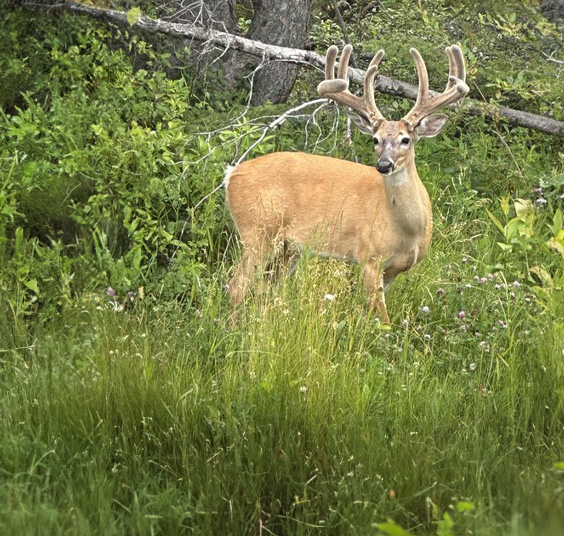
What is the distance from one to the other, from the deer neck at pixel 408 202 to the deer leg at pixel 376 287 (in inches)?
12.2

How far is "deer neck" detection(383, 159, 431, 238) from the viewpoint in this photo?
5.97 metres

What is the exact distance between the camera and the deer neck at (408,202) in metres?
5.97

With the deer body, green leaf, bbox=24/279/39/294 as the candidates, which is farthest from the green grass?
the deer body

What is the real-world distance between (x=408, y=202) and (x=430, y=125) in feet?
1.52

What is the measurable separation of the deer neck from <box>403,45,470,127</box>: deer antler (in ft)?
0.87

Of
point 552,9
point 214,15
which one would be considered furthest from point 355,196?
point 552,9

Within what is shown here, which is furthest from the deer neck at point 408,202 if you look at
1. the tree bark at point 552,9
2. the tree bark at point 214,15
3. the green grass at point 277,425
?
the tree bark at point 552,9

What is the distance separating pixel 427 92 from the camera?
6008 millimetres

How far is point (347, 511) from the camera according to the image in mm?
3461

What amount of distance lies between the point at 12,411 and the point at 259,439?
97cm

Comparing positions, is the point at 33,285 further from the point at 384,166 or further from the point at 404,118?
the point at 404,118

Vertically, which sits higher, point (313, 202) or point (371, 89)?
point (371, 89)

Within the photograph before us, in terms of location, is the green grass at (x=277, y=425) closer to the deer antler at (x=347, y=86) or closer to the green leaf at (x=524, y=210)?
the green leaf at (x=524, y=210)

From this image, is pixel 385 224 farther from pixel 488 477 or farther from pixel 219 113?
pixel 488 477
